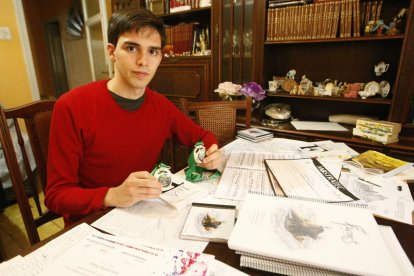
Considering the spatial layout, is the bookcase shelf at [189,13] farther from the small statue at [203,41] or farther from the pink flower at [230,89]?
the pink flower at [230,89]

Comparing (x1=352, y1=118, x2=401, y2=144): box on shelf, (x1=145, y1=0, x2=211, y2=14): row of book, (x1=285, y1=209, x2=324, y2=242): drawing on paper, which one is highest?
(x1=145, y1=0, x2=211, y2=14): row of book

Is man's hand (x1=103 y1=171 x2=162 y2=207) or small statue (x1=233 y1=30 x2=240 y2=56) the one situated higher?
small statue (x1=233 y1=30 x2=240 y2=56)

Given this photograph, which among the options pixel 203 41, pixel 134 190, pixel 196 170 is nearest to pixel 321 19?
pixel 203 41

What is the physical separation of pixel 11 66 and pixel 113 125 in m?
3.03

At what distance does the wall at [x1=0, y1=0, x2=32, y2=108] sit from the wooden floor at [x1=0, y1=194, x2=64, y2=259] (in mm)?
1713

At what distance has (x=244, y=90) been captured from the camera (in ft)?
5.99

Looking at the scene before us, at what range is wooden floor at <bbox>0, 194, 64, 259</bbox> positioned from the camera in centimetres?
170

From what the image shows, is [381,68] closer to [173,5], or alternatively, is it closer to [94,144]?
[173,5]

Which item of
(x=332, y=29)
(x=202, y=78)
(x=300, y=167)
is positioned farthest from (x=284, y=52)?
(x=300, y=167)

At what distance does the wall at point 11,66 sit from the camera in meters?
3.01

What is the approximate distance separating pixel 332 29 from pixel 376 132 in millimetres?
776

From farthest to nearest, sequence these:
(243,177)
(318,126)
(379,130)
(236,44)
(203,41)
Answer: (203,41), (236,44), (318,126), (379,130), (243,177)

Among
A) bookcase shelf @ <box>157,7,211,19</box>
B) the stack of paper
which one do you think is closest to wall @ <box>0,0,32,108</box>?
bookcase shelf @ <box>157,7,211,19</box>

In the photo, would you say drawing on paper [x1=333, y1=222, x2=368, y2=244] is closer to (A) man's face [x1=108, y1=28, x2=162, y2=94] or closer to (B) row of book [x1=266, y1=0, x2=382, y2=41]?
(A) man's face [x1=108, y1=28, x2=162, y2=94]
